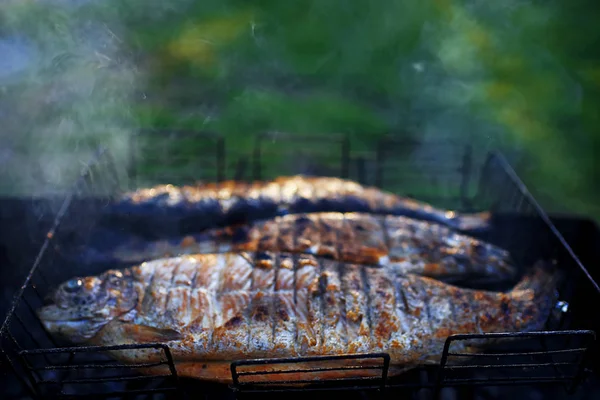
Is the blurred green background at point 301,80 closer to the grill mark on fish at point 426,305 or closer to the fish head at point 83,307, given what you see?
the fish head at point 83,307

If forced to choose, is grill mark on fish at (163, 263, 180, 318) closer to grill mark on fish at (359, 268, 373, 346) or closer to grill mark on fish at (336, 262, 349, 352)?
grill mark on fish at (336, 262, 349, 352)

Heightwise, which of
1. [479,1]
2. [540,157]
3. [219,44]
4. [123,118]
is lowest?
[540,157]

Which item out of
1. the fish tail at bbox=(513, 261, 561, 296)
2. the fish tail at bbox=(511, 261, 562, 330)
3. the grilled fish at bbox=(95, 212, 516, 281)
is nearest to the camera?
the fish tail at bbox=(511, 261, 562, 330)

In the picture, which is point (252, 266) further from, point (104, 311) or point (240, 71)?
point (240, 71)

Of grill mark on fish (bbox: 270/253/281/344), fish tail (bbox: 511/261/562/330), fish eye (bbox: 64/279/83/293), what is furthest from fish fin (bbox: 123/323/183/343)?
fish tail (bbox: 511/261/562/330)

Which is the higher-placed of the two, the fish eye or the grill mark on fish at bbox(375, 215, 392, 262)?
the grill mark on fish at bbox(375, 215, 392, 262)

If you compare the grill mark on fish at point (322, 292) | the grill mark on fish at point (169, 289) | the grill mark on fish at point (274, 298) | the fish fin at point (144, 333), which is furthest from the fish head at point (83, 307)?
the grill mark on fish at point (322, 292)

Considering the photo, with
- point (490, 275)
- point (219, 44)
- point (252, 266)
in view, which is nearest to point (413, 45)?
point (219, 44)
